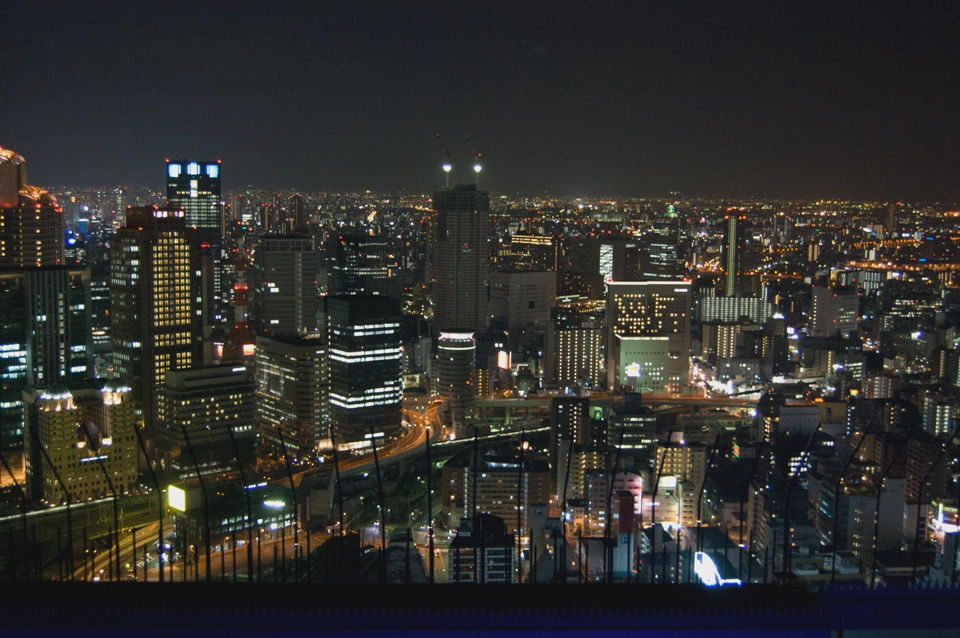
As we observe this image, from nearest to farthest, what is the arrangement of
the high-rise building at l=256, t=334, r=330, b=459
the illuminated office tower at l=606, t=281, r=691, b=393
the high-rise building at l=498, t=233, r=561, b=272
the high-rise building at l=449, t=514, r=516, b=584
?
the high-rise building at l=449, t=514, r=516, b=584 < the high-rise building at l=256, t=334, r=330, b=459 < the illuminated office tower at l=606, t=281, r=691, b=393 < the high-rise building at l=498, t=233, r=561, b=272

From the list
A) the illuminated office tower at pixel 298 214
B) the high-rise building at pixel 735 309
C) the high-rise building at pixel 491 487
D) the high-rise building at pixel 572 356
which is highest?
the illuminated office tower at pixel 298 214

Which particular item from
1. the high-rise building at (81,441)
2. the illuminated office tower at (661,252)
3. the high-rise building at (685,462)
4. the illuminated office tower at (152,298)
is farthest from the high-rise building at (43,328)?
the illuminated office tower at (661,252)

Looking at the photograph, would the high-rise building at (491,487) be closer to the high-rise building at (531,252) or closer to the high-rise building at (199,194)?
the high-rise building at (199,194)

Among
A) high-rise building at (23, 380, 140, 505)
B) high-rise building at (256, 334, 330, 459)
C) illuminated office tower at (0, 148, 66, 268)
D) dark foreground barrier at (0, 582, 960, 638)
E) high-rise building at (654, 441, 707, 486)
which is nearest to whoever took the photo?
dark foreground barrier at (0, 582, 960, 638)

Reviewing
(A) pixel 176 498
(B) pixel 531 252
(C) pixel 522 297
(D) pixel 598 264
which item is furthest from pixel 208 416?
(D) pixel 598 264

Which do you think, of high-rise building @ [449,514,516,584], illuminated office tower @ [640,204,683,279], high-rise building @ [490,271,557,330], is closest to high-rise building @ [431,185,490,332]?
high-rise building @ [490,271,557,330]

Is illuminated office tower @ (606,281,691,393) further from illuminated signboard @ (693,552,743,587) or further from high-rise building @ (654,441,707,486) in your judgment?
illuminated signboard @ (693,552,743,587)
